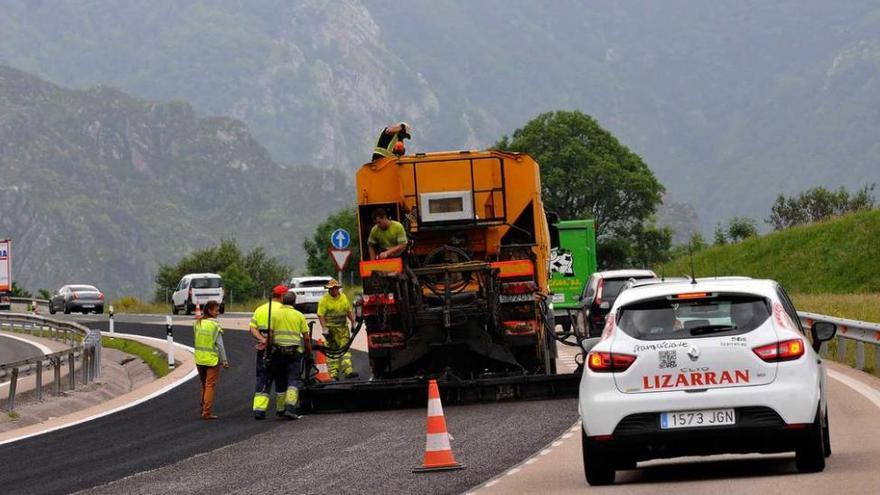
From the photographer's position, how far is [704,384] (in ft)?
39.8

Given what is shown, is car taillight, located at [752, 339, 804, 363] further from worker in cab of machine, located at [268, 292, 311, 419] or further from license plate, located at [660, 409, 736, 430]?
worker in cab of machine, located at [268, 292, 311, 419]

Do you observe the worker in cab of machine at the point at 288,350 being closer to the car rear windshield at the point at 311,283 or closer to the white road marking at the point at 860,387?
the white road marking at the point at 860,387

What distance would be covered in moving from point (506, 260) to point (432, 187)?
1.40 m

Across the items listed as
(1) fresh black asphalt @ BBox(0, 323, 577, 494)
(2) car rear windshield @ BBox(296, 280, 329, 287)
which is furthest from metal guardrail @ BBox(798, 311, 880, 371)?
(2) car rear windshield @ BBox(296, 280, 329, 287)

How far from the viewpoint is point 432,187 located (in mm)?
23344

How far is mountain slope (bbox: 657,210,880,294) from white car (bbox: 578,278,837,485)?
47.9 meters

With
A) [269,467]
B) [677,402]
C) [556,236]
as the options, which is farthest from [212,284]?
[677,402]

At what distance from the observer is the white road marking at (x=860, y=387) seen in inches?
802

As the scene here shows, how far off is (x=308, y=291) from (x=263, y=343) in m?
35.4

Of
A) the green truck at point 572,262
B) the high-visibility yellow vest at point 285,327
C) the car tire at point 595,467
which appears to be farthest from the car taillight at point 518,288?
the green truck at point 572,262

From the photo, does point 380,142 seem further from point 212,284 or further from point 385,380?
point 212,284

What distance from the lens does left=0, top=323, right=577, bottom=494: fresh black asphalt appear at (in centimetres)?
1473

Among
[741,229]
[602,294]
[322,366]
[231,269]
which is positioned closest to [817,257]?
[602,294]

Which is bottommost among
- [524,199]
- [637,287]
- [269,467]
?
[269,467]
